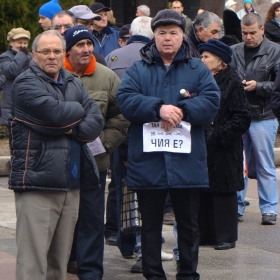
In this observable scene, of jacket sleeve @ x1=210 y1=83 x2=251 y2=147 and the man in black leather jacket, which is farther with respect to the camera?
the man in black leather jacket

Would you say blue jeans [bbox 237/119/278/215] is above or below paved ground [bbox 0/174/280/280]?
above

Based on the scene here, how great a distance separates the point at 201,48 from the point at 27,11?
25.0ft

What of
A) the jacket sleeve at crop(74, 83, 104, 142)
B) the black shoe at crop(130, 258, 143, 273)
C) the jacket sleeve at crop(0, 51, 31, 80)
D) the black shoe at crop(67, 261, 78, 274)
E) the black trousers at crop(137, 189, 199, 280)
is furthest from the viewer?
the jacket sleeve at crop(0, 51, 31, 80)

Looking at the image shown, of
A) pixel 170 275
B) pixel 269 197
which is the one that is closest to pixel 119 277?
pixel 170 275

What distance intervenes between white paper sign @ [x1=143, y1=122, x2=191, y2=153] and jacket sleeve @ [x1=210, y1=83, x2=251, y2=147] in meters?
1.45

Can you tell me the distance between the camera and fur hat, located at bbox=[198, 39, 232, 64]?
691cm

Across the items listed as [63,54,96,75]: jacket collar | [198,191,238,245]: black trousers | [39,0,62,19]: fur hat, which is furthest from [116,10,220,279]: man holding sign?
[39,0,62,19]: fur hat

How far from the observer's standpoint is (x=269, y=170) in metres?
8.39

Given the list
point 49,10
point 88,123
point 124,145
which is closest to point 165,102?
point 88,123

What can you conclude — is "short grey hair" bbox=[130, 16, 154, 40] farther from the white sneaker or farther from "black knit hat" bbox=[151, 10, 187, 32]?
the white sneaker

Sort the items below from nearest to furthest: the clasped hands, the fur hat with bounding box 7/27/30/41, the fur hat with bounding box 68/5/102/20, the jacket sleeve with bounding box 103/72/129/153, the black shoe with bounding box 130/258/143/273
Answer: the clasped hands, the jacket sleeve with bounding box 103/72/129/153, the black shoe with bounding box 130/258/143/273, the fur hat with bounding box 68/5/102/20, the fur hat with bounding box 7/27/30/41

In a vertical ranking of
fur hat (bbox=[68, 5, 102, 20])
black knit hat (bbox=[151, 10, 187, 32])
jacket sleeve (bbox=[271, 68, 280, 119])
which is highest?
fur hat (bbox=[68, 5, 102, 20])

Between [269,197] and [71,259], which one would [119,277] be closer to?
[71,259]

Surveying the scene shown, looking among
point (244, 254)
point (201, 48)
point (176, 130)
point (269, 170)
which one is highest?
point (201, 48)
